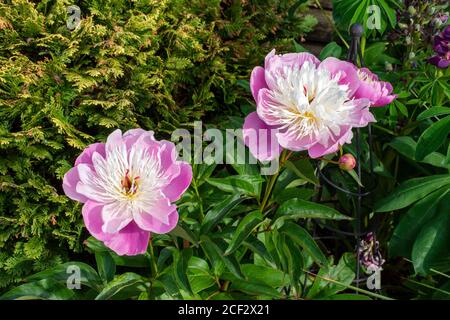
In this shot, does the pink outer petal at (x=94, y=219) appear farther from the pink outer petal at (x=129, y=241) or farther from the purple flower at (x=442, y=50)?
the purple flower at (x=442, y=50)

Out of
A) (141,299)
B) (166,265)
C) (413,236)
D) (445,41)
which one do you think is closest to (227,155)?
(166,265)

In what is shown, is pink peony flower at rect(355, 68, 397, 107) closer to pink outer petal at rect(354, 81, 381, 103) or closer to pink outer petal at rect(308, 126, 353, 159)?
pink outer petal at rect(354, 81, 381, 103)

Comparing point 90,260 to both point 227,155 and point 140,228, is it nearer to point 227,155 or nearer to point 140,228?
point 227,155

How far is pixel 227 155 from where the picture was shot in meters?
1.46

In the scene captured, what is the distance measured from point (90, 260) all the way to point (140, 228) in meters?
0.82

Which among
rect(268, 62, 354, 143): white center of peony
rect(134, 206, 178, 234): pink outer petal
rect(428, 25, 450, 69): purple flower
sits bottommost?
rect(134, 206, 178, 234): pink outer petal

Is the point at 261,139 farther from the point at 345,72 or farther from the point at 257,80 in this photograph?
the point at 345,72

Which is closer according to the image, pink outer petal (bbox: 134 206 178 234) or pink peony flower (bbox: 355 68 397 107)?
pink outer petal (bbox: 134 206 178 234)

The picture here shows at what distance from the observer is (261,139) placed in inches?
46.6

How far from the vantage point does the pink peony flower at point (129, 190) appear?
109 centimetres

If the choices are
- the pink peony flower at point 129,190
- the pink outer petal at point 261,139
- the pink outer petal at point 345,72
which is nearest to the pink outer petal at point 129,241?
the pink peony flower at point 129,190

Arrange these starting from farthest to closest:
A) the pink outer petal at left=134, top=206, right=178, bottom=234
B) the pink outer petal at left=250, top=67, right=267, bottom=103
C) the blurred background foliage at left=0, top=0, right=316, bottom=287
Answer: the blurred background foliage at left=0, top=0, right=316, bottom=287, the pink outer petal at left=250, top=67, right=267, bottom=103, the pink outer petal at left=134, top=206, right=178, bottom=234

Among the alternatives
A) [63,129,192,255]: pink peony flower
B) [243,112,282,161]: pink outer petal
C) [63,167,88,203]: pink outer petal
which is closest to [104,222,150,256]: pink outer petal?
[63,129,192,255]: pink peony flower

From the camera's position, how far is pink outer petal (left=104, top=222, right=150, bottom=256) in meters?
1.09
